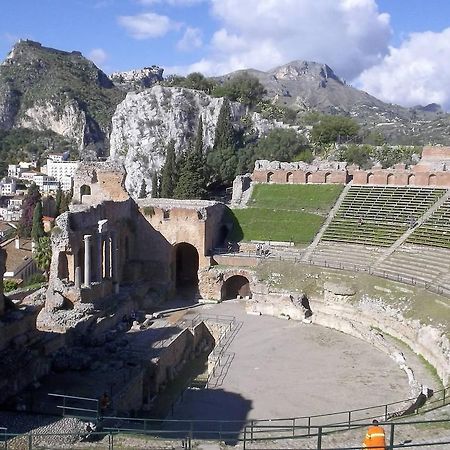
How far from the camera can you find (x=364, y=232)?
1476 inches

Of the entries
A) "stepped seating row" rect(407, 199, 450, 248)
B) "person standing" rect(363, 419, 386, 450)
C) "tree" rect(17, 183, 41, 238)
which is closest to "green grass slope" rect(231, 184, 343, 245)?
"stepped seating row" rect(407, 199, 450, 248)

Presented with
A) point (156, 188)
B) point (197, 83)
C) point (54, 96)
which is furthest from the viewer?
point (54, 96)

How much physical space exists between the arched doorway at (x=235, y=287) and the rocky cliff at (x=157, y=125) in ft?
113

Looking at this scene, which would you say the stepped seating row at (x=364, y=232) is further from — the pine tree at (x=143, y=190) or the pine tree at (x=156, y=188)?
the pine tree at (x=143, y=190)

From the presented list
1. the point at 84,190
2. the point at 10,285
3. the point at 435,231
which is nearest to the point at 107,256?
the point at 10,285

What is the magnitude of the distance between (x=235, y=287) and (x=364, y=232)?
30.3 feet

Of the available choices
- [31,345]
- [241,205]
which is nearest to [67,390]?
[31,345]

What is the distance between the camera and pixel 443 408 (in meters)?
16.7

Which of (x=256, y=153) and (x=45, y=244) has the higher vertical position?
(x=256, y=153)

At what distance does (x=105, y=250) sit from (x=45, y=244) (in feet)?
47.7

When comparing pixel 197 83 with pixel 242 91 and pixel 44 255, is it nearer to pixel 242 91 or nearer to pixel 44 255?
pixel 242 91

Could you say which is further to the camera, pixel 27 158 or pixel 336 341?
pixel 27 158

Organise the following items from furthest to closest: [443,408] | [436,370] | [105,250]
→ [105,250] < [436,370] < [443,408]

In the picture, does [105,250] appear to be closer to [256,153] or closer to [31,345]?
[31,345]
